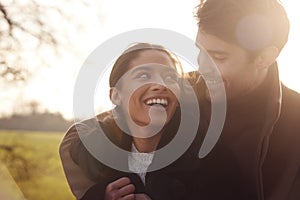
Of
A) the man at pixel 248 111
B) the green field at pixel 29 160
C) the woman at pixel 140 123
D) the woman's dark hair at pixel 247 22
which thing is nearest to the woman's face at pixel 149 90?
the woman at pixel 140 123

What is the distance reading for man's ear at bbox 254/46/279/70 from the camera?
2.07 meters

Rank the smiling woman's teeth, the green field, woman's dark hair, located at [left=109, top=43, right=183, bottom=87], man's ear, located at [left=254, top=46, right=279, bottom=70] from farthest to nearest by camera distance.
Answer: the green field < man's ear, located at [left=254, top=46, right=279, bottom=70] < woman's dark hair, located at [left=109, top=43, right=183, bottom=87] < the smiling woman's teeth

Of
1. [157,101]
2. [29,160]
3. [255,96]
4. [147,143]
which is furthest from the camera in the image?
[29,160]

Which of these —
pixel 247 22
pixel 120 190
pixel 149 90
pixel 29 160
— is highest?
pixel 247 22

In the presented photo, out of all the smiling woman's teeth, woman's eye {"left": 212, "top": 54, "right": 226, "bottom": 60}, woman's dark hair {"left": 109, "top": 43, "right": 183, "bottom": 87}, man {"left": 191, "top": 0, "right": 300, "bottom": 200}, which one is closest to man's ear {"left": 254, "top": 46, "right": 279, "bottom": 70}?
man {"left": 191, "top": 0, "right": 300, "bottom": 200}

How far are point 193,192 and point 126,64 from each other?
0.46 metres

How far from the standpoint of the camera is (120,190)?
1.87 meters

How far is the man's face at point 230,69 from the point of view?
2.04 meters

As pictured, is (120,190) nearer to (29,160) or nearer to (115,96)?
(115,96)

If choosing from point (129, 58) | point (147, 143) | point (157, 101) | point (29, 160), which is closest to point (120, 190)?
point (147, 143)

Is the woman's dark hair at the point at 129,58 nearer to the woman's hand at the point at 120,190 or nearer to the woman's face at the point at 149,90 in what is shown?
the woman's face at the point at 149,90

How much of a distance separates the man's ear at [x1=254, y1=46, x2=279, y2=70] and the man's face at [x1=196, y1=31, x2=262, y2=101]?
0.06ft

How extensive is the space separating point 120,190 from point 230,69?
1.77 feet

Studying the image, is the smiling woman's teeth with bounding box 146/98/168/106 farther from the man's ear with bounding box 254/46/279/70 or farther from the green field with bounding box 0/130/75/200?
the green field with bounding box 0/130/75/200
